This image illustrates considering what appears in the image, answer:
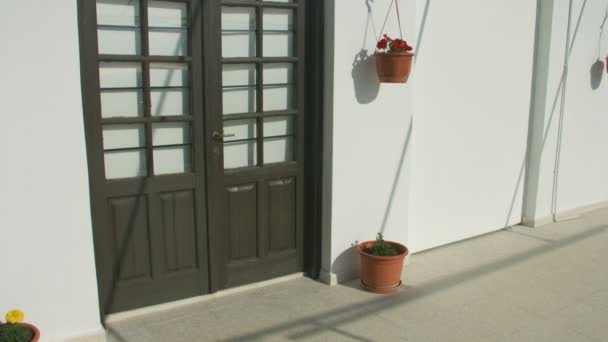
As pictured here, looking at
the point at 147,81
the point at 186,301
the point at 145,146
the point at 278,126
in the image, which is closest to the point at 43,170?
the point at 145,146

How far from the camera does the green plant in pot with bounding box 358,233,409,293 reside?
4.34 meters

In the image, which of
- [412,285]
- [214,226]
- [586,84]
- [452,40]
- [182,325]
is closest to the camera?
[182,325]

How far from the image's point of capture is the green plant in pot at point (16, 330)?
288 centimetres

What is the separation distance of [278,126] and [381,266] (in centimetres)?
126

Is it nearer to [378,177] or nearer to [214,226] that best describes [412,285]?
[378,177]

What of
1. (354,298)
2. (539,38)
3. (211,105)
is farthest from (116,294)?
(539,38)

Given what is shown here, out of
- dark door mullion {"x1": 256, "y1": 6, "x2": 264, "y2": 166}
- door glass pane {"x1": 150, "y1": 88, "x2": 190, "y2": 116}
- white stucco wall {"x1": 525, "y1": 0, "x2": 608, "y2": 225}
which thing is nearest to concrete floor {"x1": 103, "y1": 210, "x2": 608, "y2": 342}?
dark door mullion {"x1": 256, "y1": 6, "x2": 264, "y2": 166}

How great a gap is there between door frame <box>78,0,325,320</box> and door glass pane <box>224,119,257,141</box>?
0.22 metres

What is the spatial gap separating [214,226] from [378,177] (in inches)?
52.7

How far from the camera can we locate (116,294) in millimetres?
3789

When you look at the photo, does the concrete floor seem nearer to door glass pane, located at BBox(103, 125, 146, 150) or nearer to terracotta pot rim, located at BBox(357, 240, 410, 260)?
terracotta pot rim, located at BBox(357, 240, 410, 260)

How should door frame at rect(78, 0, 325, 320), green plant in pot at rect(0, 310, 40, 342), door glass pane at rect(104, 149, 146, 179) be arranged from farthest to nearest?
1. door glass pane at rect(104, 149, 146, 179)
2. door frame at rect(78, 0, 325, 320)
3. green plant in pot at rect(0, 310, 40, 342)

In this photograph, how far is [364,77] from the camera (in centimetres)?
443

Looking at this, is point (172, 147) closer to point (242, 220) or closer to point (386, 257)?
point (242, 220)
